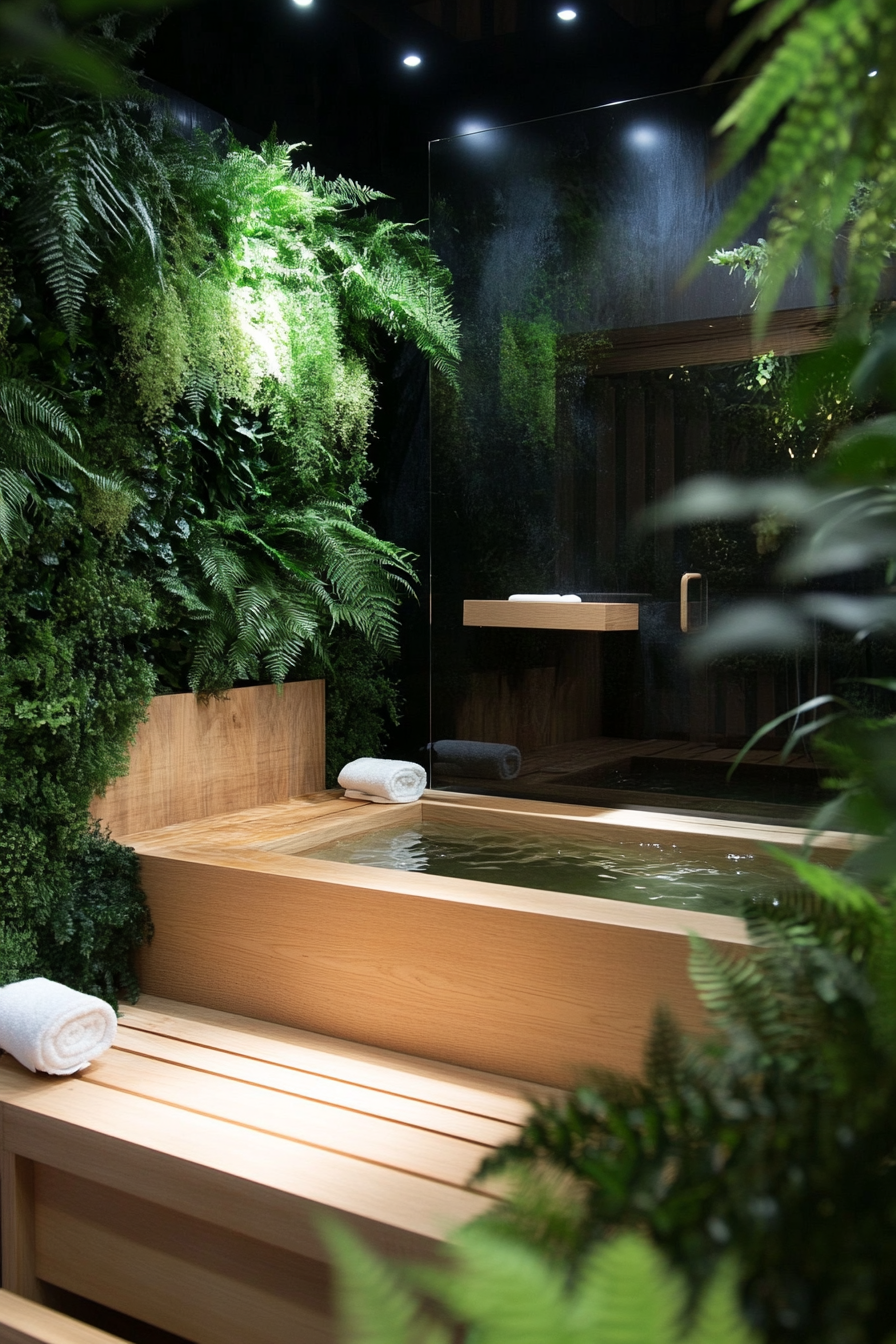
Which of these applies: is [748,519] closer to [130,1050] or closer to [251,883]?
[251,883]

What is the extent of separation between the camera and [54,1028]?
7.64 ft

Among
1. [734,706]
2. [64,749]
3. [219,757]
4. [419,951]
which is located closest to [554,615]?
[734,706]

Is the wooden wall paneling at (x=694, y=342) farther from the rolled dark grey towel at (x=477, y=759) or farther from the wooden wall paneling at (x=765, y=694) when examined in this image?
the rolled dark grey towel at (x=477, y=759)

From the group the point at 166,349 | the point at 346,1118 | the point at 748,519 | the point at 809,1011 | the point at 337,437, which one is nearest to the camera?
the point at 809,1011

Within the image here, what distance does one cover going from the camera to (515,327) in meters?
3.92

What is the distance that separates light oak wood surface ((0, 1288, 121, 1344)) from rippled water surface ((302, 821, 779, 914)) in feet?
4.33

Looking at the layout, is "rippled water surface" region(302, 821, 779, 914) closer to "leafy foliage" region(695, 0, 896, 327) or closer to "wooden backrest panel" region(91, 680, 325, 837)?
"wooden backrest panel" region(91, 680, 325, 837)

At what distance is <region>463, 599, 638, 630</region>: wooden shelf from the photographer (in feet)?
12.2

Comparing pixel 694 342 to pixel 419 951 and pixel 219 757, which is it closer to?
pixel 219 757

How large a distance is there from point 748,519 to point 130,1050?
2.31 meters

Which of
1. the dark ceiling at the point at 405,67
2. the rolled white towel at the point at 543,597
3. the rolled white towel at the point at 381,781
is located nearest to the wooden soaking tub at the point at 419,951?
the rolled white towel at the point at 381,781

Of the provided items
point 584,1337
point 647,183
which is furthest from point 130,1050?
point 647,183

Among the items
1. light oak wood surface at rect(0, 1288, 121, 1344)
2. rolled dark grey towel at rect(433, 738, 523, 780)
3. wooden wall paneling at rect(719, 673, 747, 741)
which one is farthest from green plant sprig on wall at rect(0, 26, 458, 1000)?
wooden wall paneling at rect(719, 673, 747, 741)

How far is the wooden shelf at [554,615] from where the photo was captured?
3715 millimetres
